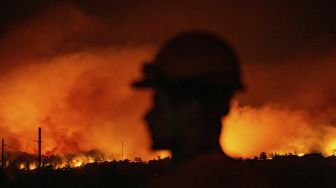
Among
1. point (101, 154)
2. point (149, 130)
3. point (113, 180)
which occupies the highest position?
point (101, 154)

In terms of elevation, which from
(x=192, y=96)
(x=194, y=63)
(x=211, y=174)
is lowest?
(x=211, y=174)

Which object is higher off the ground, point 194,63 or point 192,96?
point 194,63

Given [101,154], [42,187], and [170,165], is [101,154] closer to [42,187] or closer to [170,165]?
[42,187]

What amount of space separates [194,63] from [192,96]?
0.21 m

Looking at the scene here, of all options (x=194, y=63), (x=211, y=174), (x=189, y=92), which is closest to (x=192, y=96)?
(x=189, y=92)

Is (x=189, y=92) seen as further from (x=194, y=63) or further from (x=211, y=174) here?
(x=211, y=174)

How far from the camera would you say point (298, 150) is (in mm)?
23500

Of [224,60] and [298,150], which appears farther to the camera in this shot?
[298,150]

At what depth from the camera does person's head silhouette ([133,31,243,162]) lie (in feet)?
11.1

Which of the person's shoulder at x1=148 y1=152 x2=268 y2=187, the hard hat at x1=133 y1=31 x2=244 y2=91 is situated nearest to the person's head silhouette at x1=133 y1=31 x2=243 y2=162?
the hard hat at x1=133 y1=31 x2=244 y2=91

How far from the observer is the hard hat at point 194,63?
11.4ft

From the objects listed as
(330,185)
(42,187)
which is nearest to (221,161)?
(330,185)

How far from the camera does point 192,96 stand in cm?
350

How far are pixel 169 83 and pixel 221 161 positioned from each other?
659 mm
